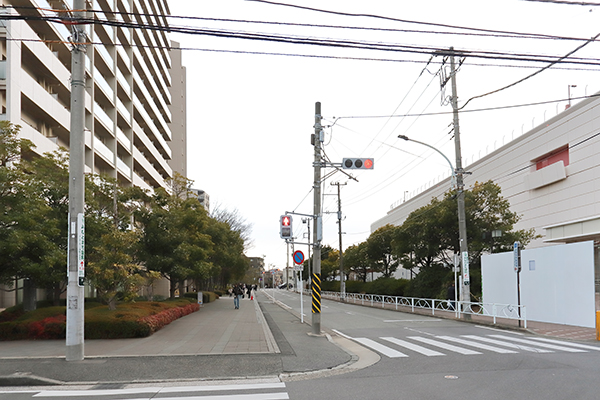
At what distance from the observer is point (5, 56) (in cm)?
2234

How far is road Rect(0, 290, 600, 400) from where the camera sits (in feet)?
24.8

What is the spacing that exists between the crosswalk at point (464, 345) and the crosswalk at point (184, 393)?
4.60 m

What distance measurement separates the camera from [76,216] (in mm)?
10680

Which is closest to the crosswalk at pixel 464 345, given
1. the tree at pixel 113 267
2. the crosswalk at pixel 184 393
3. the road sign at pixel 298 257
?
the crosswalk at pixel 184 393

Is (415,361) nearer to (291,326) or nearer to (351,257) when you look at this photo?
(291,326)

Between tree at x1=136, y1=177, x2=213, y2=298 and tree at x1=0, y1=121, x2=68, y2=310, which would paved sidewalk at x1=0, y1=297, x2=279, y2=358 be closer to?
tree at x1=0, y1=121, x2=68, y2=310

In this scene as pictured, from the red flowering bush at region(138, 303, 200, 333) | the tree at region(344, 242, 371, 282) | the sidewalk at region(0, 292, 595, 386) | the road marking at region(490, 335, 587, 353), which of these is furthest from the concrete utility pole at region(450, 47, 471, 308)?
the tree at region(344, 242, 371, 282)

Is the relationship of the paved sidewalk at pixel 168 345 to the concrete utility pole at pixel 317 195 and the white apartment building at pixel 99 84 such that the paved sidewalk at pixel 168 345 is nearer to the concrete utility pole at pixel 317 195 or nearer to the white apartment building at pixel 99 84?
the concrete utility pole at pixel 317 195

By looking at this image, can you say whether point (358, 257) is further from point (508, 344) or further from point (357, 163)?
point (508, 344)

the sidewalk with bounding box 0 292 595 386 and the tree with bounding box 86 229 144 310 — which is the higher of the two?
the tree with bounding box 86 229 144 310

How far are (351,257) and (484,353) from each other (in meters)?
43.0

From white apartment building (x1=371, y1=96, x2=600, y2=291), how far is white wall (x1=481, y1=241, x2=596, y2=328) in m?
5.24

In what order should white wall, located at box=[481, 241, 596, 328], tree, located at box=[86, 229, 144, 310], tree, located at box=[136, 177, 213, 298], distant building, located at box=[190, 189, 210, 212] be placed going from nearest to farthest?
tree, located at box=[86, 229, 144, 310] < white wall, located at box=[481, 241, 596, 328] < tree, located at box=[136, 177, 213, 298] < distant building, located at box=[190, 189, 210, 212]

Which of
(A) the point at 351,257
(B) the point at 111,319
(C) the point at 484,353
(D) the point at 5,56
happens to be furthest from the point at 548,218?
(D) the point at 5,56
